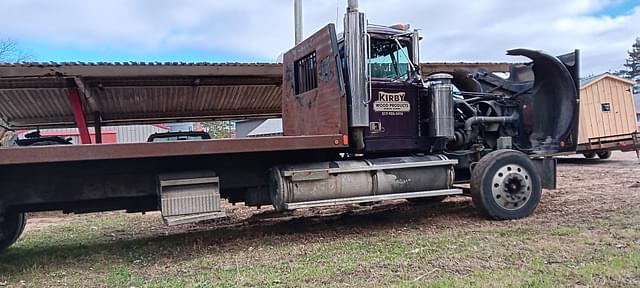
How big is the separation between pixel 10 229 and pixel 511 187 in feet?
20.1

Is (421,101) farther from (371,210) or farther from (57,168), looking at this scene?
(57,168)

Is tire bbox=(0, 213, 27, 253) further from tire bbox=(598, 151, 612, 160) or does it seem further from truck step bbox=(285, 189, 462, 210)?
tire bbox=(598, 151, 612, 160)

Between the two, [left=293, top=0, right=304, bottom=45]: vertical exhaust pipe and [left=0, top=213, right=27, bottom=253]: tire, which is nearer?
[left=0, top=213, right=27, bottom=253]: tire

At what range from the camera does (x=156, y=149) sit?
4816 mm

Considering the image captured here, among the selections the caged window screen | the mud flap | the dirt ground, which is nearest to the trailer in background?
the dirt ground

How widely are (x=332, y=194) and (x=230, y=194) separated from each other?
1.27 meters

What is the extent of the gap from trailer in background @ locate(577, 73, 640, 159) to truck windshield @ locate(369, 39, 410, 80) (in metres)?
11.9

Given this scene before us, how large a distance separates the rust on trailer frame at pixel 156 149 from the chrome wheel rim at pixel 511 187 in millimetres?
2172

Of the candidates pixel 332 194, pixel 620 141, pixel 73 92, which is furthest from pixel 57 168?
pixel 620 141

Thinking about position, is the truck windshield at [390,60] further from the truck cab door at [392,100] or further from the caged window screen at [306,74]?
the caged window screen at [306,74]

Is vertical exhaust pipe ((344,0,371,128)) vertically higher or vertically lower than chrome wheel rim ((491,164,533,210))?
higher

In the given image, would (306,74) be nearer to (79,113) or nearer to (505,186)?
(505,186)

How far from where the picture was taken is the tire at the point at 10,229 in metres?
5.82

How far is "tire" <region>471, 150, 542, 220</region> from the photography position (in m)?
6.32
